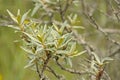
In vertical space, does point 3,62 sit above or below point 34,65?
below

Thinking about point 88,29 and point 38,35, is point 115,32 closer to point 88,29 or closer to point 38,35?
point 88,29

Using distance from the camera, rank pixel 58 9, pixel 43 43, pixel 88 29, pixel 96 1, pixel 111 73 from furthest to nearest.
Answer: pixel 88 29 → pixel 96 1 → pixel 111 73 → pixel 58 9 → pixel 43 43

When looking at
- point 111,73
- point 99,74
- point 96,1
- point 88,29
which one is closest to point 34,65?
point 99,74

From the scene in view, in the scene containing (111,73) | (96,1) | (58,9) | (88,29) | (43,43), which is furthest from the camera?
(88,29)

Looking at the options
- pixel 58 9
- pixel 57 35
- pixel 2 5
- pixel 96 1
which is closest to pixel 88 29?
pixel 96 1

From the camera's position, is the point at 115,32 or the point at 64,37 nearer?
the point at 64,37

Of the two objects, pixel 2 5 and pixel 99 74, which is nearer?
pixel 99 74

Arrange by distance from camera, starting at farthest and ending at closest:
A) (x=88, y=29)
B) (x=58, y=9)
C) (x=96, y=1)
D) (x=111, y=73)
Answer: (x=88, y=29)
(x=96, y=1)
(x=111, y=73)
(x=58, y=9)

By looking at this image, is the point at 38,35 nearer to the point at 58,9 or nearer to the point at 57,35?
the point at 57,35

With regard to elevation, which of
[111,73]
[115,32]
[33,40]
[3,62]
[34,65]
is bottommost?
[3,62]
